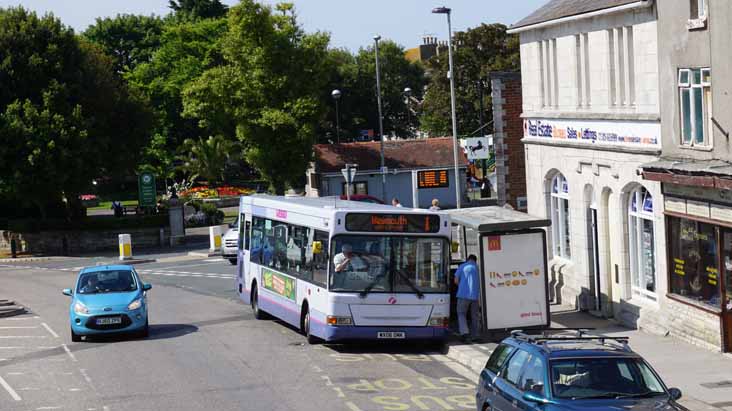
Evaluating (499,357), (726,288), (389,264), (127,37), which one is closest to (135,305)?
(389,264)

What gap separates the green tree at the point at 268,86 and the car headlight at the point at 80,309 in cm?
3739

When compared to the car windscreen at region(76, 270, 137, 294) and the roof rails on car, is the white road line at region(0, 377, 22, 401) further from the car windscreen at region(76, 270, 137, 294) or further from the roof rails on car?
the roof rails on car

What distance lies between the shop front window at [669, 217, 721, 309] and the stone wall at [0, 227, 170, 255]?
39.4 m

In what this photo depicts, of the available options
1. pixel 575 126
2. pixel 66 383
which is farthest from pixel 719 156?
pixel 66 383

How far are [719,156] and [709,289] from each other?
252cm

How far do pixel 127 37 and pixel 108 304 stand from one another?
84.7 metres

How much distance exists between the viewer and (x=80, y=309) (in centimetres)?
2469

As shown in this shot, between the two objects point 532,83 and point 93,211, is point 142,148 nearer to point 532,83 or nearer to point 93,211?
point 93,211

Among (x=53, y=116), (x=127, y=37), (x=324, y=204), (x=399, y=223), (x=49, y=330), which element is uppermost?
(x=127, y=37)

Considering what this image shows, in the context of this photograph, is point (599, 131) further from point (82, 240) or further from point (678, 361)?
point (82, 240)

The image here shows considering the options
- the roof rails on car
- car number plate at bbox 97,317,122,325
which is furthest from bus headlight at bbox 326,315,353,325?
the roof rails on car

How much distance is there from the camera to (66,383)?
19.9 m

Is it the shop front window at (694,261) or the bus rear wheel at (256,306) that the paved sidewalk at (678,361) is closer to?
the shop front window at (694,261)

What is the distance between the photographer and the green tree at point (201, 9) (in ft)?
349
